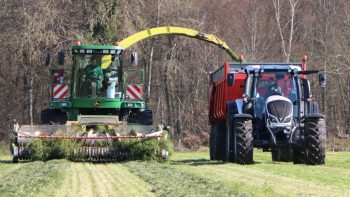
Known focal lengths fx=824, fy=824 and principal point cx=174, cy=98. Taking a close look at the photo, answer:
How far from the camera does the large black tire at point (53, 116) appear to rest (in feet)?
71.3

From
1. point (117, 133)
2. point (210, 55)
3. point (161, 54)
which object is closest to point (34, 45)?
point (161, 54)

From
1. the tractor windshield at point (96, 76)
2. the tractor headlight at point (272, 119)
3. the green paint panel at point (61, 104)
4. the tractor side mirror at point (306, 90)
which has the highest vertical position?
the tractor windshield at point (96, 76)

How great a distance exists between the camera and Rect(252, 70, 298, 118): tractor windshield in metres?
18.3

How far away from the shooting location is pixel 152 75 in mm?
43656

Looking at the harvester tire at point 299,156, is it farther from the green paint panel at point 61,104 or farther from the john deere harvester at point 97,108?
the green paint panel at point 61,104

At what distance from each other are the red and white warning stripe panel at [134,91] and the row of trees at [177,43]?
13.6m

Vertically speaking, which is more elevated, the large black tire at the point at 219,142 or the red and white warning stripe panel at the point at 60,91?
the red and white warning stripe panel at the point at 60,91

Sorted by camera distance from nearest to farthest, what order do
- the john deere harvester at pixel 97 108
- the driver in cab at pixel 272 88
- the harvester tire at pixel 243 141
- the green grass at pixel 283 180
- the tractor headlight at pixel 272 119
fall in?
1. the green grass at pixel 283 180
2. the harvester tire at pixel 243 141
3. the tractor headlight at pixel 272 119
4. the driver in cab at pixel 272 88
5. the john deere harvester at pixel 97 108

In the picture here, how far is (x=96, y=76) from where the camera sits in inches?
848

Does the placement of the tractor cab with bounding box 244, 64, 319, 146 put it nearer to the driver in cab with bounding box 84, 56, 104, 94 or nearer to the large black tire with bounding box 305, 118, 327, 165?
the large black tire with bounding box 305, 118, 327, 165

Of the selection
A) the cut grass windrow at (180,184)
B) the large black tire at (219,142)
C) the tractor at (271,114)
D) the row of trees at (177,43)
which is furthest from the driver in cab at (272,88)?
the row of trees at (177,43)

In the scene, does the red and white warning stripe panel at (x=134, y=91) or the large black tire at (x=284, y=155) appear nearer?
the large black tire at (x=284, y=155)

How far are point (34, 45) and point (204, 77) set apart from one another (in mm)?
11951

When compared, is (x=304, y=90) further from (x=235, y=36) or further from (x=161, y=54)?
(x=235, y=36)
